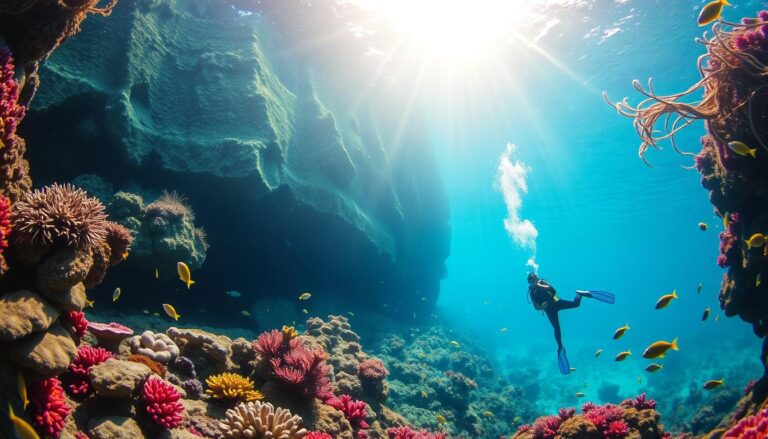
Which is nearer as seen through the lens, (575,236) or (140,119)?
(140,119)

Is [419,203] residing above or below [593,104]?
below

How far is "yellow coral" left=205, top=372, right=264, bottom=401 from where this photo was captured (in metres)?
5.12

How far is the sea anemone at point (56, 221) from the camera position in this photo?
10.9 ft

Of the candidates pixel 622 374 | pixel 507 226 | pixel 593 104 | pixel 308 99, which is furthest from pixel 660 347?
pixel 507 226

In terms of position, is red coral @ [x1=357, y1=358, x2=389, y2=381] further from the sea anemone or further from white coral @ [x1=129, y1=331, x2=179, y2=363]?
the sea anemone

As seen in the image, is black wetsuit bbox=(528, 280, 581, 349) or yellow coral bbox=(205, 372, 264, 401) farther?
black wetsuit bbox=(528, 280, 581, 349)

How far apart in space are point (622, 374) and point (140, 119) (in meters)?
47.3

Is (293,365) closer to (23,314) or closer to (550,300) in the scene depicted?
(23,314)

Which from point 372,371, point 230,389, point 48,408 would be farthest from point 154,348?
point 372,371

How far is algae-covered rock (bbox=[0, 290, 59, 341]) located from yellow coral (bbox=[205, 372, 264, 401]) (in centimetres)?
241

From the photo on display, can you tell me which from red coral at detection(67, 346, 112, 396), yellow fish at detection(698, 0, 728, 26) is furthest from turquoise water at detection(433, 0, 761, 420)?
red coral at detection(67, 346, 112, 396)

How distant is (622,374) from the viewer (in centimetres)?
3947

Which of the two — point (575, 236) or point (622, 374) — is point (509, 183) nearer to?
point (622, 374)

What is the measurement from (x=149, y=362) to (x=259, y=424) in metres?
1.68
